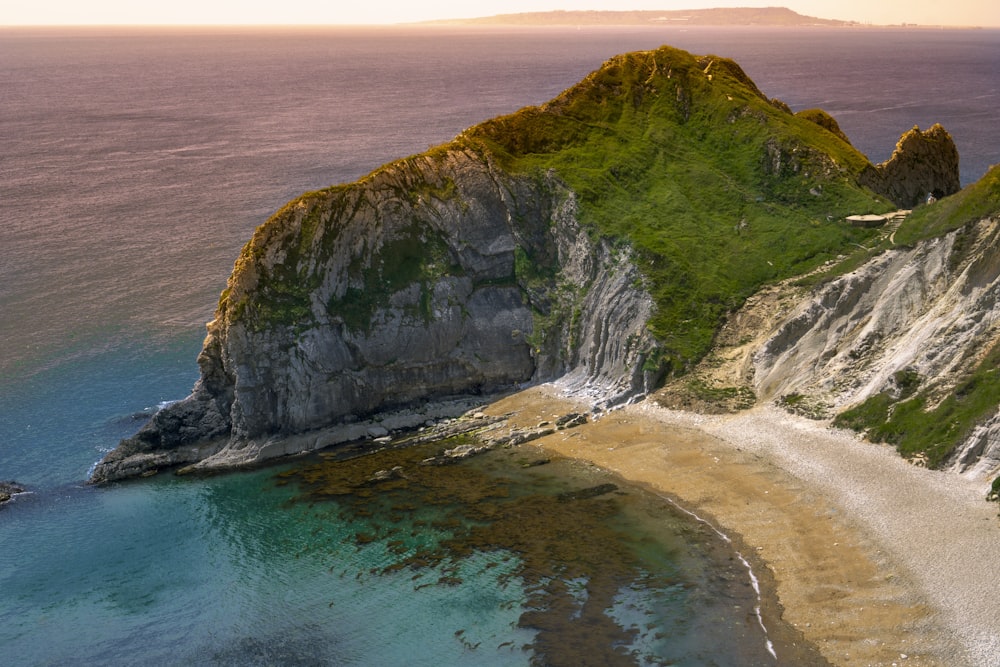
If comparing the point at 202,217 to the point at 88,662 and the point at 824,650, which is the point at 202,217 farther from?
the point at 824,650

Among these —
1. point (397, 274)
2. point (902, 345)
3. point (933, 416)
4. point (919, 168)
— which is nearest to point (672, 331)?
point (902, 345)

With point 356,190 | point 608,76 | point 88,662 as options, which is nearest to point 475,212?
point 356,190

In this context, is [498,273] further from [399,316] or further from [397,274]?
[399,316]

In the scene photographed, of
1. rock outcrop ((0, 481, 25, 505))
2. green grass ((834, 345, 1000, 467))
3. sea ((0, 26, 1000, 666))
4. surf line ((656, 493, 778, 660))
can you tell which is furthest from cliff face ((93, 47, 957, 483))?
surf line ((656, 493, 778, 660))

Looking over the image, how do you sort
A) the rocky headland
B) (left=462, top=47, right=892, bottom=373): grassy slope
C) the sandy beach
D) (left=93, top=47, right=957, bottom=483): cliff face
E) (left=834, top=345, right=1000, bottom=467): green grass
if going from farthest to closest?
1. (left=462, top=47, right=892, bottom=373): grassy slope
2. (left=93, top=47, right=957, bottom=483): cliff face
3. (left=834, top=345, right=1000, bottom=467): green grass
4. the rocky headland
5. the sandy beach

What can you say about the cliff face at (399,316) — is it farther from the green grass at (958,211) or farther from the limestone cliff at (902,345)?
the green grass at (958,211)

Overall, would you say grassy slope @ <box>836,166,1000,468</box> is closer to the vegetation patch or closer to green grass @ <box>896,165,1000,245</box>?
green grass @ <box>896,165,1000,245</box>
